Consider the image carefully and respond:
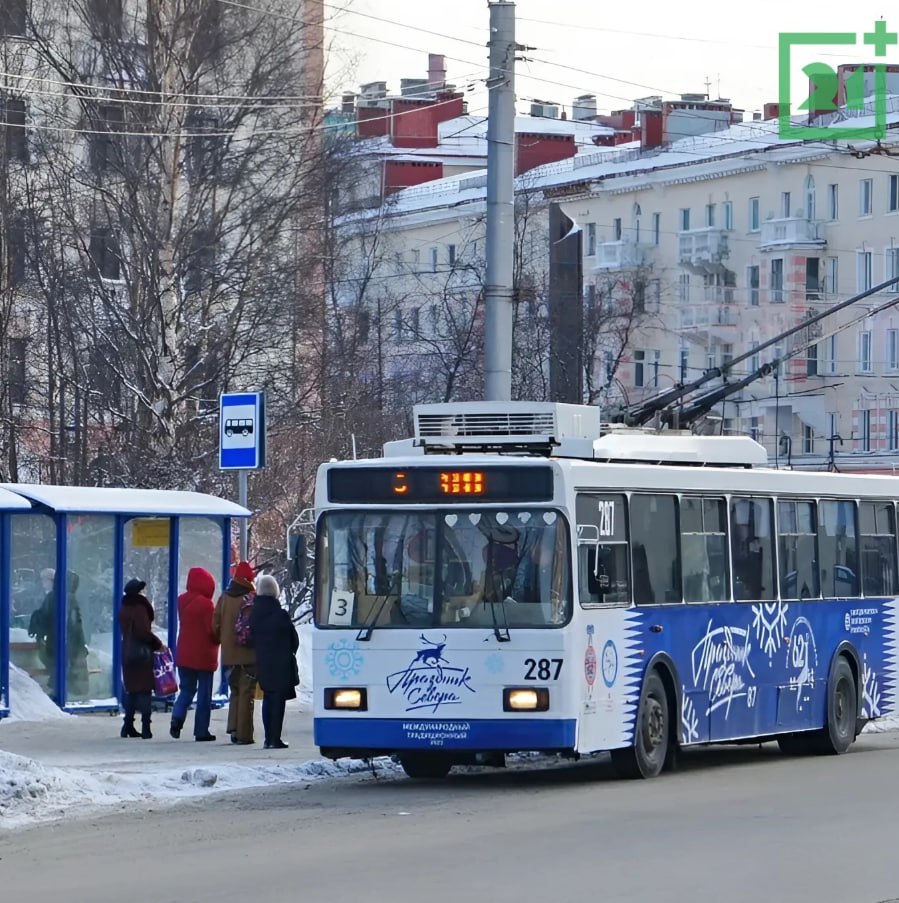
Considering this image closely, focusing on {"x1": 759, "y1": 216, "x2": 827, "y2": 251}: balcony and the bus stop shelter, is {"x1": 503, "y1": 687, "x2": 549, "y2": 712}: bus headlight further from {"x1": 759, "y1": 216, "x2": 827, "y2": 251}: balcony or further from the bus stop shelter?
{"x1": 759, "y1": 216, "x2": 827, "y2": 251}: balcony

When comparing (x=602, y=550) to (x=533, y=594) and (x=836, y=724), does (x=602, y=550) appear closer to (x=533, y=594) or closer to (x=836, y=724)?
(x=533, y=594)

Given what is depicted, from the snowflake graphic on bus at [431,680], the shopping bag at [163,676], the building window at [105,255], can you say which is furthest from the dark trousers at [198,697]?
the building window at [105,255]

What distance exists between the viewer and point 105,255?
32312mm

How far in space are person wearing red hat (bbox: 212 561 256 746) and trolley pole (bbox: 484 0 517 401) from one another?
2.82 metres

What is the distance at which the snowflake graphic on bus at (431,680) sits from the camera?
14.6 metres

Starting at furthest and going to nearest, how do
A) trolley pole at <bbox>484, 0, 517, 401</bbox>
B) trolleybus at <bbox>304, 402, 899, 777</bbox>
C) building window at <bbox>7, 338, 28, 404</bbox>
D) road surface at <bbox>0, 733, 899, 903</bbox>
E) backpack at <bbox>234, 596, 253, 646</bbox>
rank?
1. building window at <bbox>7, 338, 28, 404</bbox>
2. trolley pole at <bbox>484, 0, 517, 401</bbox>
3. backpack at <bbox>234, 596, 253, 646</bbox>
4. trolleybus at <bbox>304, 402, 899, 777</bbox>
5. road surface at <bbox>0, 733, 899, 903</bbox>

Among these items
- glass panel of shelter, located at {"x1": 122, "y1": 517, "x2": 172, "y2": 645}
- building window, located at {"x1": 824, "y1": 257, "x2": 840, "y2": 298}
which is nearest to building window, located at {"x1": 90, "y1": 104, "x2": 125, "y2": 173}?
glass panel of shelter, located at {"x1": 122, "y1": 517, "x2": 172, "y2": 645}

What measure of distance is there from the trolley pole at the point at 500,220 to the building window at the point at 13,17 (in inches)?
563

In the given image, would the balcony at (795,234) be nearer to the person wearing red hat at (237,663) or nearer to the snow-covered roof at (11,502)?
the snow-covered roof at (11,502)

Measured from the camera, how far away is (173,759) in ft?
53.6

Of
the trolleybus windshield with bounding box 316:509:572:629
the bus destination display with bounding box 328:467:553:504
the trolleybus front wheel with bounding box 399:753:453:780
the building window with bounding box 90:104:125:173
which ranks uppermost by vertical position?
the building window with bounding box 90:104:125:173

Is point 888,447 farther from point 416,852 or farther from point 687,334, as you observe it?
point 416,852

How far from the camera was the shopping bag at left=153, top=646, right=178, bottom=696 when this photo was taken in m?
19.1

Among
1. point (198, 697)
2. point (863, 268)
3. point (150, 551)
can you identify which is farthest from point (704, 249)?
point (198, 697)
